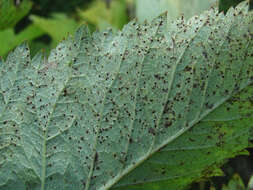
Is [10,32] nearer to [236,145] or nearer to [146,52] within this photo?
[146,52]

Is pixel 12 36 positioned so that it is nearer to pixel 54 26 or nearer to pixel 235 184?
pixel 54 26

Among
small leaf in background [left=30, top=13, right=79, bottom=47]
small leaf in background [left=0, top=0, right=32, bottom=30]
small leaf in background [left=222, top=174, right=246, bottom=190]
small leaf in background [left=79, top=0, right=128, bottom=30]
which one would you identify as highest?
small leaf in background [left=79, top=0, right=128, bottom=30]

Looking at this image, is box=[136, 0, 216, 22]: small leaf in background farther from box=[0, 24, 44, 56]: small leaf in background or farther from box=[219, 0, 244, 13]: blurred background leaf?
box=[0, 24, 44, 56]: small leaf in background

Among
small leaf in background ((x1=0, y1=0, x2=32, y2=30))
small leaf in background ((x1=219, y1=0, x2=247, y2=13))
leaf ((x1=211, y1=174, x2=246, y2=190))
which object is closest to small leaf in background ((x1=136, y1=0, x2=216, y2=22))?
small leaf in background ((x1=219, y1=0, x2=247, y2=13))

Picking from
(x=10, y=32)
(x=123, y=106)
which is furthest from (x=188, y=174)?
(x=10, y=32)

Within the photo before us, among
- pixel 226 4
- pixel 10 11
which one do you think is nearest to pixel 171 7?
pixel 226 4

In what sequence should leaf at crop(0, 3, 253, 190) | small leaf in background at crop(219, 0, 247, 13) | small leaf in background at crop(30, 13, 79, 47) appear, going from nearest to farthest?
leaf at crop(0, 3, 253, 190) → small leaf in background at crop(219, 0, 247, 13) → small leaf in background at crop(30, 13, 79, 47)

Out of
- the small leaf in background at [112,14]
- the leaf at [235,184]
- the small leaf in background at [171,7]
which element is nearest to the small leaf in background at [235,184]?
the leaf at [235,184]
